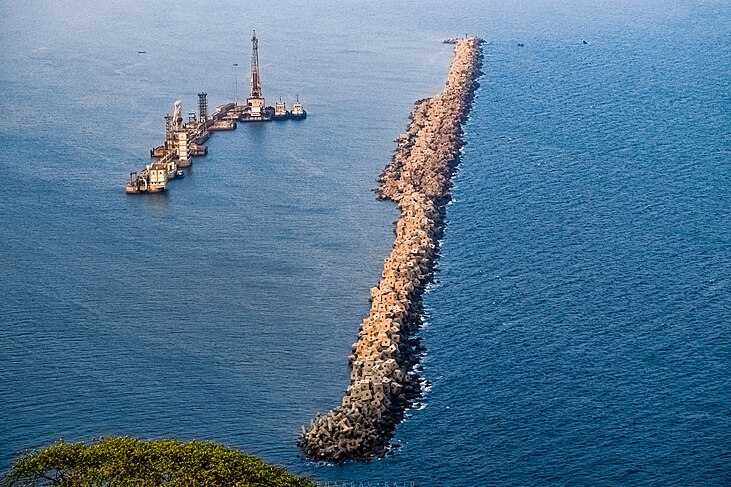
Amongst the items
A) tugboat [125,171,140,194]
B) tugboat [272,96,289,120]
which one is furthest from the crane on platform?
tugboat [125,171,140,194]

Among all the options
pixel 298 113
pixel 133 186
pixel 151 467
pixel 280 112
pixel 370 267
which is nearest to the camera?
pixel 151 467

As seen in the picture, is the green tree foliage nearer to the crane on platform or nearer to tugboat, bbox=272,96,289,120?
tugboat, bbox=272,96,289,120

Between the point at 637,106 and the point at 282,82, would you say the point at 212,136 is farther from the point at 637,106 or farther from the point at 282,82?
the point at 637,106

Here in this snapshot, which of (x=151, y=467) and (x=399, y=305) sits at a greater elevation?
(x=151, y=467)

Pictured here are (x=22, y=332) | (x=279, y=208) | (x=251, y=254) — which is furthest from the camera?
(x=279, y=208)

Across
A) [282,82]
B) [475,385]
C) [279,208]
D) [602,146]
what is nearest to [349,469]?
[475,385]

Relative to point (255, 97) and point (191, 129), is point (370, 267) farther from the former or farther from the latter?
point (255, 97)

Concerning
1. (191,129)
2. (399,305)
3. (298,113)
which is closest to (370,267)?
(399,305)
